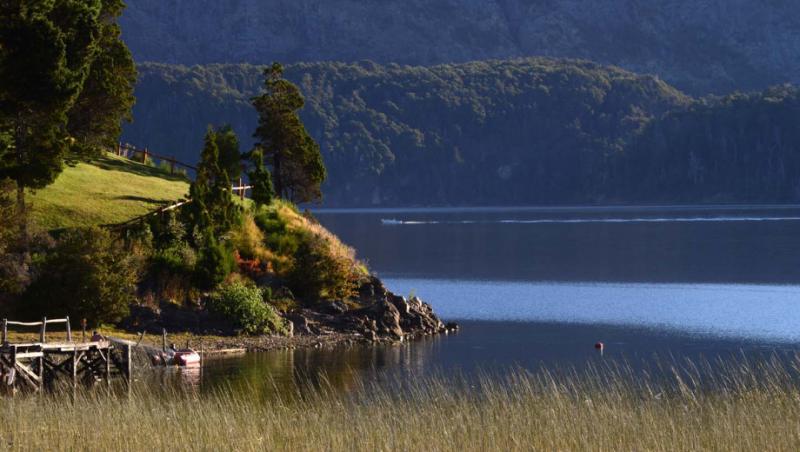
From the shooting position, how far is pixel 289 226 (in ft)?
252

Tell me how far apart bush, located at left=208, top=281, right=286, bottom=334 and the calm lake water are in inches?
172

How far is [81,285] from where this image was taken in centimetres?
5972

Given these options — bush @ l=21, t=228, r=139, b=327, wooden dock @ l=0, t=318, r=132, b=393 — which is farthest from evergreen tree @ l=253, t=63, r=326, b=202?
wooden dock @ l=0, t=318, r=132, b=393

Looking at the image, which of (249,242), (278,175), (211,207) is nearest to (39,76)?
(211,207)

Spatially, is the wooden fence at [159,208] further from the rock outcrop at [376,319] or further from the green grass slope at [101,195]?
the rock outcrop at [376,319]

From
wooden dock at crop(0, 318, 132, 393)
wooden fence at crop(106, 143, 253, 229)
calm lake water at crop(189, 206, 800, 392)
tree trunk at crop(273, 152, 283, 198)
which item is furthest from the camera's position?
tree trunk at crop(273, 152, 283, 198)

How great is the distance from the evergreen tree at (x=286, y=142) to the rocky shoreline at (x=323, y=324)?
61.0 feet

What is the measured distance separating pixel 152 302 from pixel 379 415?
114ft

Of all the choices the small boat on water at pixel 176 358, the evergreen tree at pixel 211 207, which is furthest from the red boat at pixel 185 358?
the evergreen tree at pixel 211 207

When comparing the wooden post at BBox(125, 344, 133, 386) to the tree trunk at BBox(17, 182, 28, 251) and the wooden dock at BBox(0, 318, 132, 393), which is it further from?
the tree trunk at BBox(17, 182, 28, 251)

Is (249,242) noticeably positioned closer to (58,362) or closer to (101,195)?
(101,195)

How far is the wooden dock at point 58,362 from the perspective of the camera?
47156 millimetres

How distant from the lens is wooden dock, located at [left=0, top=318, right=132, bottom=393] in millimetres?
47156

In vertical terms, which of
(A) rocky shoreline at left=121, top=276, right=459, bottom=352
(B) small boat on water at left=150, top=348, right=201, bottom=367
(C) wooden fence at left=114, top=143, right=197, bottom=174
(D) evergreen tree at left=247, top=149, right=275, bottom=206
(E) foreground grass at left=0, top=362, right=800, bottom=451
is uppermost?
(C) wooden fence at left=114, top=143, right=197, bottom=174
